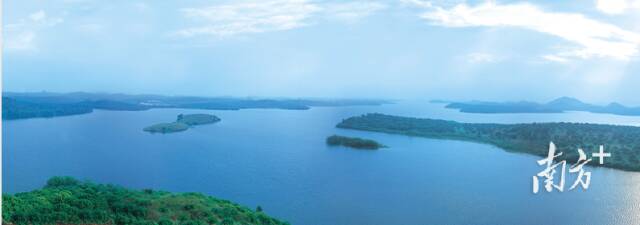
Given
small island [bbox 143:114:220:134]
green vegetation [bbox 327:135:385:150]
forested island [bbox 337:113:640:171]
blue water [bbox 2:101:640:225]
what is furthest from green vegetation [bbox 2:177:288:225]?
small island [bbox 143:114:220:134]

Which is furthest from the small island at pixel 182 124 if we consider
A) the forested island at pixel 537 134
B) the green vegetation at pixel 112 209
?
the green vegetation at pixel 112 209

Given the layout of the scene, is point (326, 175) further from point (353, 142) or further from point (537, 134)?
point (537, 134)

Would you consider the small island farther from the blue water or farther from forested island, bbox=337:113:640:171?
forested island, bbox=337:113:640:171

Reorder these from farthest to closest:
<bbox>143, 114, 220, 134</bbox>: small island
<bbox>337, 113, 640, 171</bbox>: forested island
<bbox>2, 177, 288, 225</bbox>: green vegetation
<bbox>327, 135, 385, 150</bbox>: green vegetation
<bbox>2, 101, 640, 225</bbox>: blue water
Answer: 1. <bbox>143, 114, 220, 134</bbox>: small island
2. <bbox>327, 135, 385, 150</bbox>: green vegetation
3. <bbox>337, 113, 640, 171</bbox>: forested island
4. <bbox>2, 101, 640, 225</bbox>: blue water
5. <bbox>2, 177, 288, 225</bbox>: green vegetation

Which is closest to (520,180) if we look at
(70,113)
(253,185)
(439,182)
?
(439,182)

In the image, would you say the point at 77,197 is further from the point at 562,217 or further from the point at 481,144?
the point at 481,144

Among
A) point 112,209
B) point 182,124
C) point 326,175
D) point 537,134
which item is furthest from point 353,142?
point 112,209
